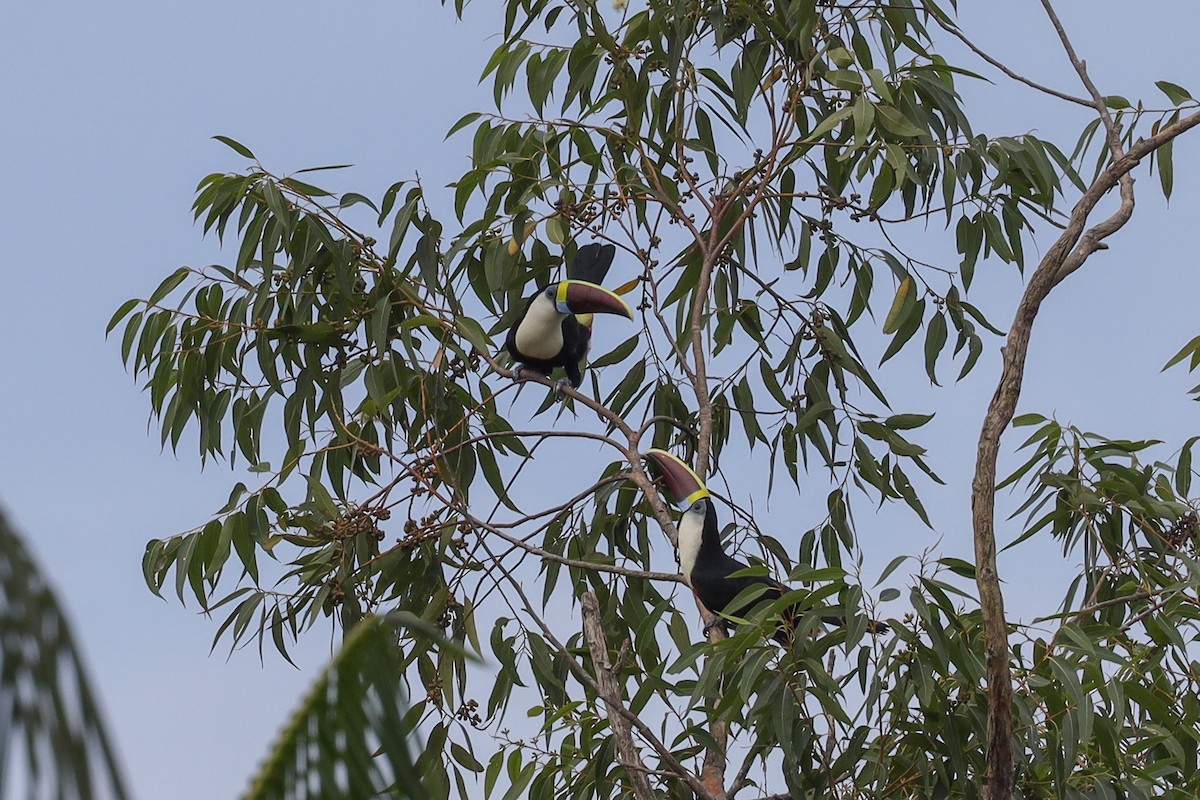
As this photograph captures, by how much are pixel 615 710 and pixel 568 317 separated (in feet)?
3.98

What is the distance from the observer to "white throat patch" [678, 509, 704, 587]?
278cm

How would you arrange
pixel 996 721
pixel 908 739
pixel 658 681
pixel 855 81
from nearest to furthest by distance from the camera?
pixel 996 721 → pixel 908 739 → pixel 658 681 → pixel 855 81

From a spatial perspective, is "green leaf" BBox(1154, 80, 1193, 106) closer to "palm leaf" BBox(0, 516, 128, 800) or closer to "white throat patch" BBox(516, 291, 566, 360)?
"white throat patch" BBox(516, 291, 566, 360)

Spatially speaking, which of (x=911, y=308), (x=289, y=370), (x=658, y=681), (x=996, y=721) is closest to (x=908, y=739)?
(x=996, y=721)

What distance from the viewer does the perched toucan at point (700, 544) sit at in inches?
106

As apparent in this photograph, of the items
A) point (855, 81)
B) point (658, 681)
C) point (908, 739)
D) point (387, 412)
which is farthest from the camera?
point (387, 412)

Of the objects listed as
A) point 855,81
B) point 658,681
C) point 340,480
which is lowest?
point 658,681

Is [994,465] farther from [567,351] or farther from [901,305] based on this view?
[567,351]

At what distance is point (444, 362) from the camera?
2.70 m

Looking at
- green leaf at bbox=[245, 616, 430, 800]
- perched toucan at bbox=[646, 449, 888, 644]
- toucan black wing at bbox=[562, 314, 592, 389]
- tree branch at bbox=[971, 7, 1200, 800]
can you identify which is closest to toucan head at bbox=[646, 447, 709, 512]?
perched toucan at bbox=[646, 449, 888, 644]

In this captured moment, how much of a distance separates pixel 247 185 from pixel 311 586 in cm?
77

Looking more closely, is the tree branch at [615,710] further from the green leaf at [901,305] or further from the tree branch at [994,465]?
the green leaf at [901,305]

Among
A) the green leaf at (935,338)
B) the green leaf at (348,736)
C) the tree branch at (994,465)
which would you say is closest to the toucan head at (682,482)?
the green leaf at (935,338)

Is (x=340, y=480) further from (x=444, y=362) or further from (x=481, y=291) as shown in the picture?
(x=481, y=291)
